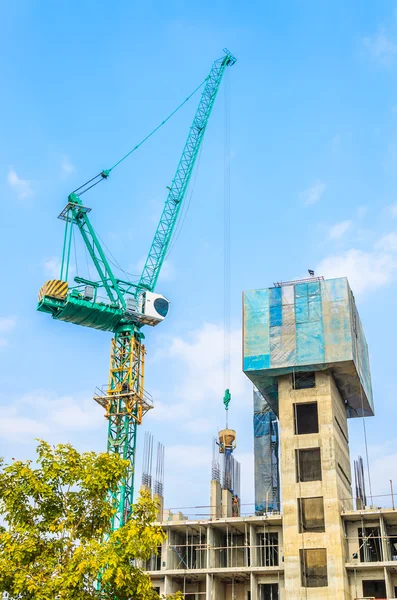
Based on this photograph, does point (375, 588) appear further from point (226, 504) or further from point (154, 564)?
point (154, 564)

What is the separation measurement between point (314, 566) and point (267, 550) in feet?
26.8

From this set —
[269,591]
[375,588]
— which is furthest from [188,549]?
[375,588]

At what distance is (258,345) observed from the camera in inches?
2827

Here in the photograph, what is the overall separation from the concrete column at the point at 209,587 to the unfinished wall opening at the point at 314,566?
8781mm

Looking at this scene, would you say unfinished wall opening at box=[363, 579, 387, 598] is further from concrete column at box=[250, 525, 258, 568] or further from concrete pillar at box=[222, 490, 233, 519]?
concrete pillar at box=[222, 490, 233, 519]

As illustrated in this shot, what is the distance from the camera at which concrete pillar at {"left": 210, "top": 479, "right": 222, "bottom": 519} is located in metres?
73.2

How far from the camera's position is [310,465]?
7131cm

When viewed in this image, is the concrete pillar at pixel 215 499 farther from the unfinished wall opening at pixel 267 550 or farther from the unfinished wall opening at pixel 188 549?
the unfinished wall opening at pixel 267 550

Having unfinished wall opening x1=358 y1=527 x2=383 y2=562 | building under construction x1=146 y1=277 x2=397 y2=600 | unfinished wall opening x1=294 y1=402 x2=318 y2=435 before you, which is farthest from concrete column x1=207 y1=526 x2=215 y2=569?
unfinished wall opening x1=358 y1=527 x2=383 y2=562

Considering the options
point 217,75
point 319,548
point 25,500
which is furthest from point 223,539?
point 217,75

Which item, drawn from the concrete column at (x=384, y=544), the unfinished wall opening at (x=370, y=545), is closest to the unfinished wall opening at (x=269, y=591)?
the unfinished wall opening at (x=370, y=545)

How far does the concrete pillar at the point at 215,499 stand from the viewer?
73.2 metres

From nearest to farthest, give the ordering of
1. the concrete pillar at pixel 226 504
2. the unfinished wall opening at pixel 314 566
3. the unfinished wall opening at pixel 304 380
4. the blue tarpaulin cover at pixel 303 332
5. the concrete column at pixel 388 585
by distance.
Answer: the concrete column at pixel 388 585, the unfinished wall opening at pixel 314 566, the blue tarpaulin cover at pixel 303 332, the unfinished wall opening at pixel 304 380, the concrete pillar at pixel 226 504

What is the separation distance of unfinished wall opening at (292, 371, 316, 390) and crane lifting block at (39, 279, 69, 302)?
30564mm
